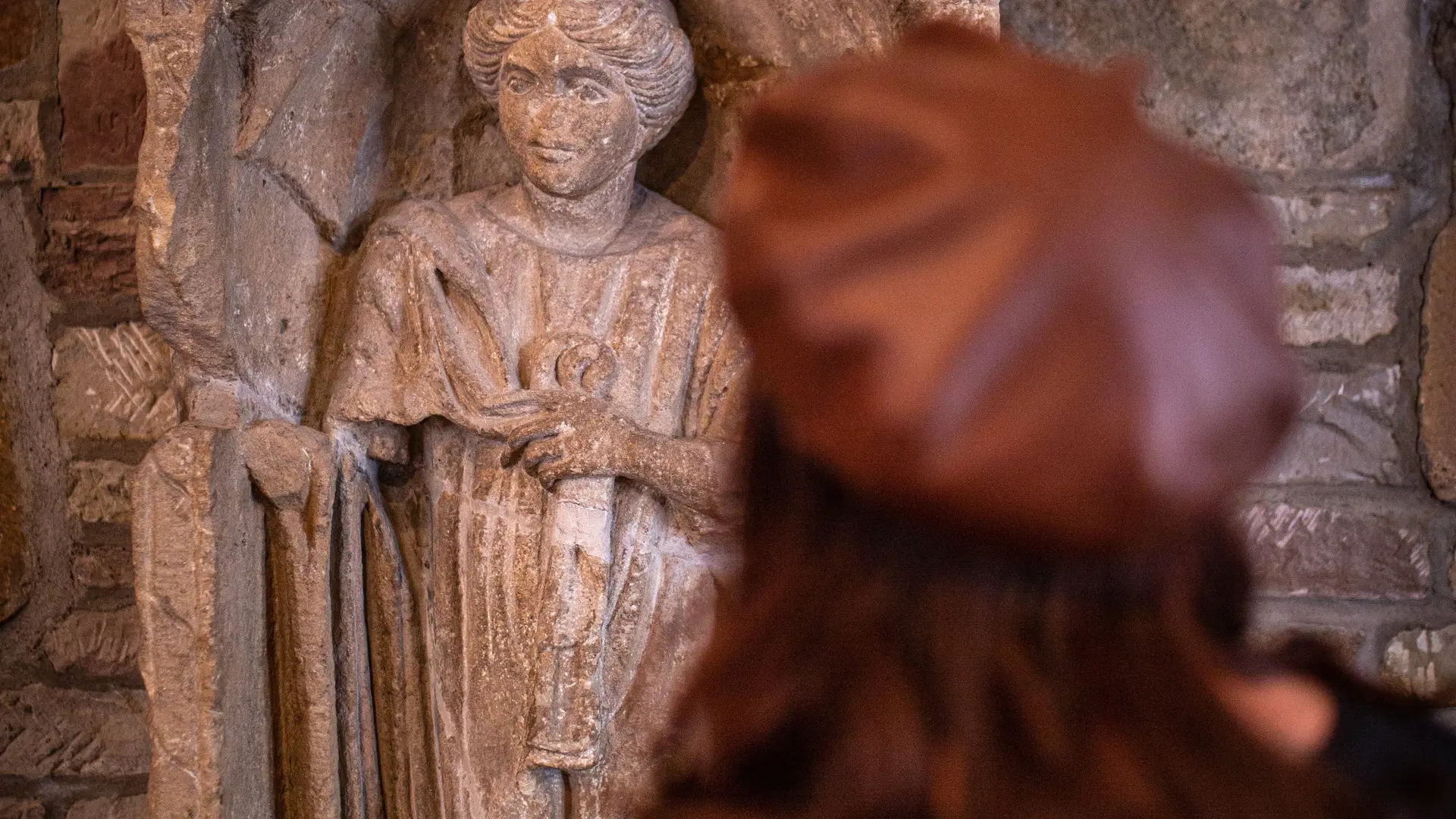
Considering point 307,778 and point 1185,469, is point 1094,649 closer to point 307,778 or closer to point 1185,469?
point 1185,469

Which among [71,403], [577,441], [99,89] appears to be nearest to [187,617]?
[577,441]

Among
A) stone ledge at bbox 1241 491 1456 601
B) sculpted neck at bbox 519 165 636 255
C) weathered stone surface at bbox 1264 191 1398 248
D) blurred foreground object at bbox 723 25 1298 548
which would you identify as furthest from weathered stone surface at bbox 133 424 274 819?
weathered stone surface at bbox 1264 191 1398 248

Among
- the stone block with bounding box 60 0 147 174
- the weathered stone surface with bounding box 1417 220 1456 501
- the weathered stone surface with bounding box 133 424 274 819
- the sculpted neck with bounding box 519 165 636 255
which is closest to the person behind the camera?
the weathered stone surface with bounding box 133 424 274 819

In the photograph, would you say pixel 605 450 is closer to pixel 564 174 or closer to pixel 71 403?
pixel 564 174

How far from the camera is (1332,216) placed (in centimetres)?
220

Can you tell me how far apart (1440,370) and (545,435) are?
143 cm

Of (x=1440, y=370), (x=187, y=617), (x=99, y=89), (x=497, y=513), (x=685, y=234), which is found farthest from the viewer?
(x=99, y=89)

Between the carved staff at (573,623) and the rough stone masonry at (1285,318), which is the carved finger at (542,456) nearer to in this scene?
the carved staff at (573,623)

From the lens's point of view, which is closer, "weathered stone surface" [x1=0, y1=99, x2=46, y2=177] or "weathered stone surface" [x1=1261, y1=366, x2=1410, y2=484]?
"weathered stone surface" [x1=1261, y1=366, x2=1410, y2=484]

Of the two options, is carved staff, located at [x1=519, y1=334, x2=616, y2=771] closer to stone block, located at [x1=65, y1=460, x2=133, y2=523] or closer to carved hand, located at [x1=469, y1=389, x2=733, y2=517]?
carved hand, located at [x1=469, y1=389, x2=733, y2=517]

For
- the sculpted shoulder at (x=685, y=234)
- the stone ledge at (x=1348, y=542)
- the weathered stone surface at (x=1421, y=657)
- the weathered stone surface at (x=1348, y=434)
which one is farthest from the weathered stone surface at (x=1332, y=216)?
the sculpted shoulder at (x=685, y=234)

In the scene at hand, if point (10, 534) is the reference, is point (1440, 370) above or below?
above

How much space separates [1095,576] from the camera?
0.54 m

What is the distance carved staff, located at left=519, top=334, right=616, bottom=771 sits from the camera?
5.65ft
